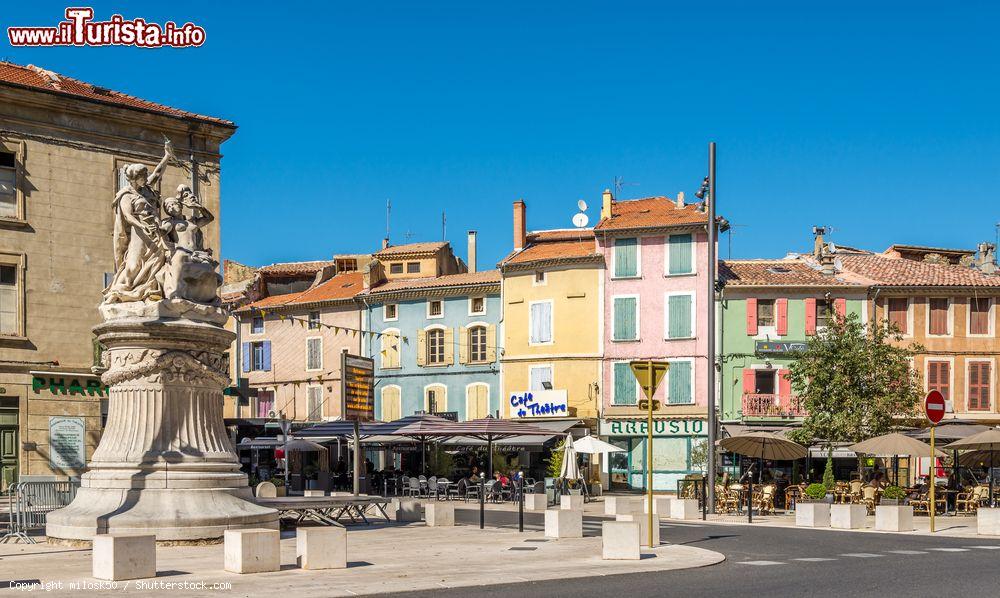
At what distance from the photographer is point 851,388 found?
37781 mm

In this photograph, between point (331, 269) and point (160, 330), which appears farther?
point (331, 269)

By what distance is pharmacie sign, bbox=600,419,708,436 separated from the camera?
159ft

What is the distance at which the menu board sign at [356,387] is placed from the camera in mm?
23703

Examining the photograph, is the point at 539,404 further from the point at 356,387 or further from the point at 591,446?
the point at 356,387

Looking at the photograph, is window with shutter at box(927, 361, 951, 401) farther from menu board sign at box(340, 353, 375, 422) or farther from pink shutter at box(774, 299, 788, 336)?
menu board sign at box(340, 353, 375, 422)

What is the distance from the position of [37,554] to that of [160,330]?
11.2 feet

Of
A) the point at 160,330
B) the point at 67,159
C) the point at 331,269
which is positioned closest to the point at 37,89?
the point at 67,159

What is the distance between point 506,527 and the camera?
23594 mm

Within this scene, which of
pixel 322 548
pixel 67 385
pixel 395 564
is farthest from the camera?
pixel 67 385

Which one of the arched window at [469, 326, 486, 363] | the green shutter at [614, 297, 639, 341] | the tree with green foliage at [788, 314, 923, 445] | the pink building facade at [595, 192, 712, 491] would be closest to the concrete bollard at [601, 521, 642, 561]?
the tree with green foliage at [788, 314, 923, 445]

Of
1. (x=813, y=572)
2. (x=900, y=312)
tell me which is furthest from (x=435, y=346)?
(x=813, y=572)

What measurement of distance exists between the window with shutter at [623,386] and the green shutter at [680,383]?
1.47m

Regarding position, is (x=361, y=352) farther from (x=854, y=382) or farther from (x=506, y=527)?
(x=506, y=527)

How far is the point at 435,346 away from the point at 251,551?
41053mm
